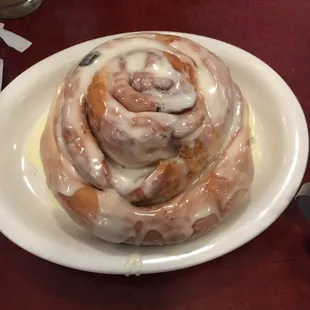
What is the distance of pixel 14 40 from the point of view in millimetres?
942

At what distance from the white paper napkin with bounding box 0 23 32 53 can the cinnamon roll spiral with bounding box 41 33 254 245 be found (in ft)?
1.06

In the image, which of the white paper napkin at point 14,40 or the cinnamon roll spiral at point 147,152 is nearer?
the cinnamon roll spiral at point 147,152

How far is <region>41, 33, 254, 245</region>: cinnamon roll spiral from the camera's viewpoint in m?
0.59

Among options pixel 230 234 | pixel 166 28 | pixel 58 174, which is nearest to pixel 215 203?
pixel 230 234

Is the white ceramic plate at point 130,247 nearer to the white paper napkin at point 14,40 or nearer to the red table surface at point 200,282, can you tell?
the red table surface at point 200,282

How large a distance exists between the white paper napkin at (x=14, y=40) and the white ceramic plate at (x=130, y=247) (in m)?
0.16

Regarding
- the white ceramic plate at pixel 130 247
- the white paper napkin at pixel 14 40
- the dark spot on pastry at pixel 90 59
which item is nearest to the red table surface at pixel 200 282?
the white ceramic plate at pixel 130 247

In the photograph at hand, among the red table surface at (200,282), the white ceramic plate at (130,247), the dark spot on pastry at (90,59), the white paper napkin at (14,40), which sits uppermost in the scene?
the dark spot on pastry at (90,59)

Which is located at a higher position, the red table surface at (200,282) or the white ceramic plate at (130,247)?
the white ceramic plate at (130,247)

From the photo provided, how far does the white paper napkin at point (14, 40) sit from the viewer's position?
93 cm

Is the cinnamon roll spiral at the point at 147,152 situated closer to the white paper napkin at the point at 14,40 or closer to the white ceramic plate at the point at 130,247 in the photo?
the white ceramic plate at the point at 130,247

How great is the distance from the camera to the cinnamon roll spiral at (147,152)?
0.59 m

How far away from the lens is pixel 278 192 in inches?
25.2

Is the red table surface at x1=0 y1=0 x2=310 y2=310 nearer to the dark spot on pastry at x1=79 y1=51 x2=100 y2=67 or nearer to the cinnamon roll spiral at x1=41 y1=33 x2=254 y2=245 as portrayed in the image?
the cinnamon roll spiral at x1=41 y1=33 x2=254 y2=245
